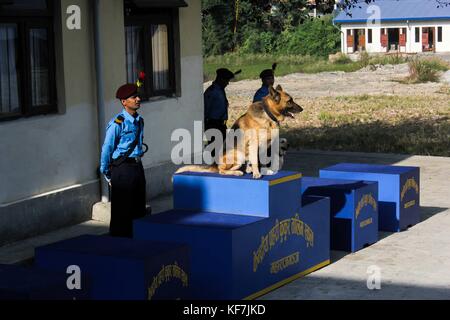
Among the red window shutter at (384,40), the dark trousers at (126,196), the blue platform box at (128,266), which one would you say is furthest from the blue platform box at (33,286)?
the red window shutter at (384,40)

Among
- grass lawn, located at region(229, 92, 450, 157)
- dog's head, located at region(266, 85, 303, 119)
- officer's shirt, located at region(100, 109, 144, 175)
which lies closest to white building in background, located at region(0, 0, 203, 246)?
officer's shirt, located at region(100, 109, 144, 175)

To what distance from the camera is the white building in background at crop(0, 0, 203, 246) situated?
463 inches

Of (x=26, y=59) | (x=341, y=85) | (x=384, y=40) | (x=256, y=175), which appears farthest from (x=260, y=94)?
(x=384, y=40)

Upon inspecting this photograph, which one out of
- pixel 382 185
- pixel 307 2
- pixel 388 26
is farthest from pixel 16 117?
pixel 388 26

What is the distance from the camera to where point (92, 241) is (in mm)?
7816

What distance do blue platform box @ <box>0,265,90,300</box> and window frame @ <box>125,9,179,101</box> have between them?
798cm

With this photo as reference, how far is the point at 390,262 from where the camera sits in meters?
10.7

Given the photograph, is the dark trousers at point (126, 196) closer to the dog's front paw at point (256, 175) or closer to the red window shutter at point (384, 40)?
the dog's front paw at point (256, 175)

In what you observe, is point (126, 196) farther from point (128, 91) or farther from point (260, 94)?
point (260, 94)

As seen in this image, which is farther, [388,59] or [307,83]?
[388,59]

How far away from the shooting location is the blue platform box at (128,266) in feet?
23.1

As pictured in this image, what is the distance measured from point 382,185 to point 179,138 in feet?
12.8

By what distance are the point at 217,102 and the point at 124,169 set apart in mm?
4910

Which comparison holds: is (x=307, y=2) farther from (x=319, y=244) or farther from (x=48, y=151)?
(x=319, y=244)
